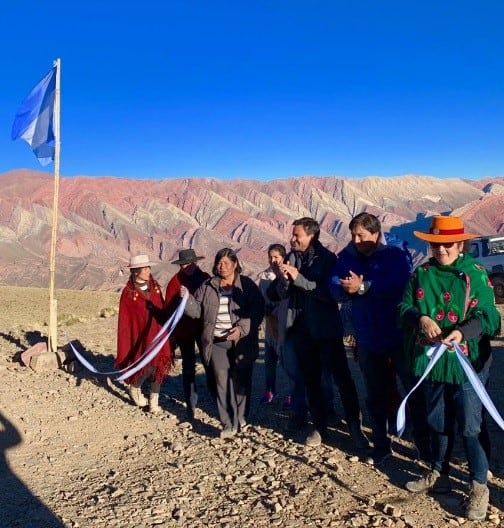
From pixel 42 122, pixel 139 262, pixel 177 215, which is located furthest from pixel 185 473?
pixel 177 215

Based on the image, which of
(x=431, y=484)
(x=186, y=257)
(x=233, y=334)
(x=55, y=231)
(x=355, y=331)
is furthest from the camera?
(x=55, y=231)

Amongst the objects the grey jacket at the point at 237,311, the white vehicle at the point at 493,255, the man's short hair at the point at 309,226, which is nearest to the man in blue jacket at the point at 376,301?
the man's short hair at the point at 309,226

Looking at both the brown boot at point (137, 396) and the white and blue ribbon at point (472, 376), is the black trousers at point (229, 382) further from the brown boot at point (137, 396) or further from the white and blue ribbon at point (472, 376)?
the white and blue ribbon at point (472, 376)

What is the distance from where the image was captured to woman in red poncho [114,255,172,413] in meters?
6.24

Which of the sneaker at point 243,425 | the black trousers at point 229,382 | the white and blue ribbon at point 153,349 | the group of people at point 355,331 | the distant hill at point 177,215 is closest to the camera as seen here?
the group of people at point 355,331

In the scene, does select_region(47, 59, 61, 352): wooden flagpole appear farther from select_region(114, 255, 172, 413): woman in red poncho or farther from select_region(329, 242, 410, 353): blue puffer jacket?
select_region(329, 242, 410, 353): blue puffer jacket

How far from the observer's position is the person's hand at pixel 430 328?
343 cm

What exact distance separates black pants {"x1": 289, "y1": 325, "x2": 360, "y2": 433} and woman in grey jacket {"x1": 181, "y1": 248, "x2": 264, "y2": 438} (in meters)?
0.60

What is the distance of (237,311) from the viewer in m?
5.28

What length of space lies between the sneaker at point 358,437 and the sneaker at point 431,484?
82 cm

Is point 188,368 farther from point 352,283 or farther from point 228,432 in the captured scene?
point 352,283

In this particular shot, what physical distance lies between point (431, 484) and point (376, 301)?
1281 millimetres

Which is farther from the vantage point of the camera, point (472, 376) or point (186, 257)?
point (186, 257)

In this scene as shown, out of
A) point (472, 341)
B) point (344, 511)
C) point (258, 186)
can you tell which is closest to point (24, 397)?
point (344, 511)
